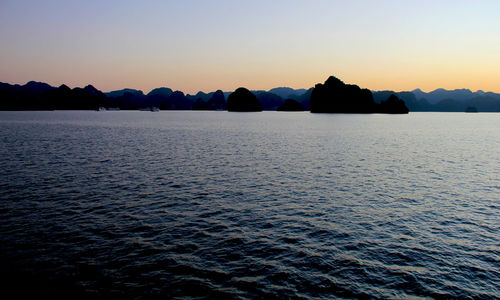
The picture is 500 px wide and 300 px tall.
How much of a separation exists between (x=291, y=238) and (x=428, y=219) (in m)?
12.0

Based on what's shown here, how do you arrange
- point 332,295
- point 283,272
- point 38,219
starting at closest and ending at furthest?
point 332,295
point 283,272
point 38,219

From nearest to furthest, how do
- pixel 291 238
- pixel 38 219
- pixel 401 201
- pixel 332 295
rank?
→ 1. pixel 332 295
2. pixel 291 238
3. pixel 38 219
4. pixel 401 201

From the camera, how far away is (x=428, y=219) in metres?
24.1

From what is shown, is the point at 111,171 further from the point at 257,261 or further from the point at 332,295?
the point at 332,295

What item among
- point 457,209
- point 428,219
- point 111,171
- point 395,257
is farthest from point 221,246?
point 111,171

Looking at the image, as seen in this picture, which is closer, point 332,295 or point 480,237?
→ point 332,295

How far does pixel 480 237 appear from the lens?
68.0 feet

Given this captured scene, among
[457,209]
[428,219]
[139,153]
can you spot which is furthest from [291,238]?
[139,153]

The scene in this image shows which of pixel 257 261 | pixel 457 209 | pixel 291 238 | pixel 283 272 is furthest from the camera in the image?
pixel 457 209

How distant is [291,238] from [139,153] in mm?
43693

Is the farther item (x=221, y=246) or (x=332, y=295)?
(x=221, y=246)

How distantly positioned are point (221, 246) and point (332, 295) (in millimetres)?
7129

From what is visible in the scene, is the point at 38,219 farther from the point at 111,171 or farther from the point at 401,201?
the point at 401,201

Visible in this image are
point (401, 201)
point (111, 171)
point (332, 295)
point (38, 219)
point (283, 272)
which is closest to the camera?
point (332, 295)
